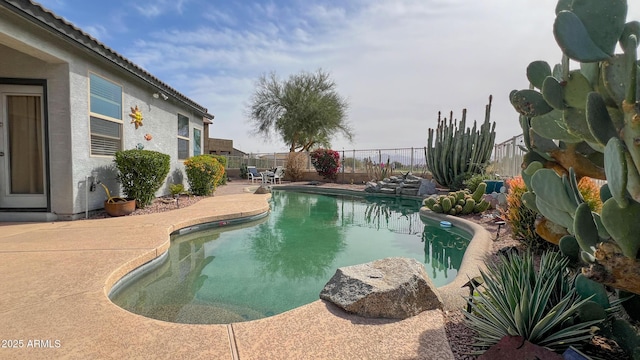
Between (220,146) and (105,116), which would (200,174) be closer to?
(105,116)

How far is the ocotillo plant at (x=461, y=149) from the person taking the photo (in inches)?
486

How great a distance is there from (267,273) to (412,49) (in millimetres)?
7810

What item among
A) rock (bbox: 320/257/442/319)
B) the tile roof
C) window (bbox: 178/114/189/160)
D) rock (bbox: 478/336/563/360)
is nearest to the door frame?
the tile roof

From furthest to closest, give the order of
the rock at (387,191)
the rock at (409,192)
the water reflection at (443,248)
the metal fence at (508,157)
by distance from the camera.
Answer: the rock at (387,191), the rock at (409,192), the metal fence at (508,157), the water reflection at (443,248)

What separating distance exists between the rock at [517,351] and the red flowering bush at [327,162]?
18010 mm

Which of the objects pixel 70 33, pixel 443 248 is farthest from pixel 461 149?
pixel 70 33

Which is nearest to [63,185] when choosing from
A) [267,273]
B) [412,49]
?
[267,273]

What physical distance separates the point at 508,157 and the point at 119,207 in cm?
1170

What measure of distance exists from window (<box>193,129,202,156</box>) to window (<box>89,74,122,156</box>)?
199 inches

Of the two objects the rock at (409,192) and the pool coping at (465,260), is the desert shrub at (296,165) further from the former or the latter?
the pool coping at (465,260)

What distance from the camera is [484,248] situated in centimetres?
472

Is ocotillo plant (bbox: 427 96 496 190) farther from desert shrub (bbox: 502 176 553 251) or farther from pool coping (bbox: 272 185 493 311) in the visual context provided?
desert shrub (bbox: 502 176 553 251)

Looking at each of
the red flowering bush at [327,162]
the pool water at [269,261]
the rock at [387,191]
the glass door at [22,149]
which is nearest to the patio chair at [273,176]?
the red flowering bush at [327,162]

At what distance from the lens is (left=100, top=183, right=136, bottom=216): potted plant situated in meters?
6.65
